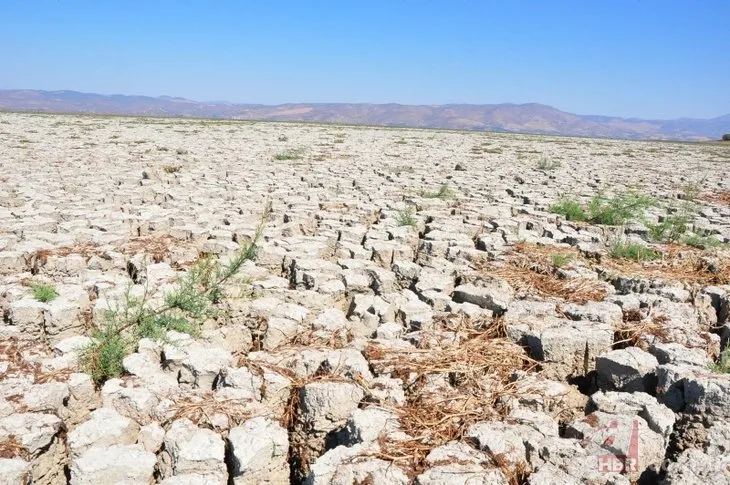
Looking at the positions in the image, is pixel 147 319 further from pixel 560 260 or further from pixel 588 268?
pixel 588 268

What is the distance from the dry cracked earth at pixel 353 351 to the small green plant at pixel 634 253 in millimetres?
57

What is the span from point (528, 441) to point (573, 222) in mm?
4676

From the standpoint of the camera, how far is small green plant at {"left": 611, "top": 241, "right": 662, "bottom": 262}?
4.66 metres

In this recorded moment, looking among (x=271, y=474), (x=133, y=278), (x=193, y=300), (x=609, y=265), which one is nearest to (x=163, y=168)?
(x=133, y=278)

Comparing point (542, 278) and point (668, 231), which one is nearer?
point (542, 278)

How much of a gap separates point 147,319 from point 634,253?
13.3ft

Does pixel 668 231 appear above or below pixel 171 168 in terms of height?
below

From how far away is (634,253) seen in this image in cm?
473

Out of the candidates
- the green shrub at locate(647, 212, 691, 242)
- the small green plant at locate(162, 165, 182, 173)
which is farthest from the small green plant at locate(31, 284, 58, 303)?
the small green plant at locate(162, 165, 182, 173)

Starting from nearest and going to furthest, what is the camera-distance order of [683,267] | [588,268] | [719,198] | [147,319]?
[147,319], [588,268], [683,267], [719,198]

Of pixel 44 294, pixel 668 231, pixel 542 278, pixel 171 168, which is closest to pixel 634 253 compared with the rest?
pixel 542 278

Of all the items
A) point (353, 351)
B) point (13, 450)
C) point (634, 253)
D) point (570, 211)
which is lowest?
point (13, 450)

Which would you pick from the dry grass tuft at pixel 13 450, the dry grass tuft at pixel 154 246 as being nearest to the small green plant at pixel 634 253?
the dry grass tuft at pixel 154 246

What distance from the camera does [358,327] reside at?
321cm
